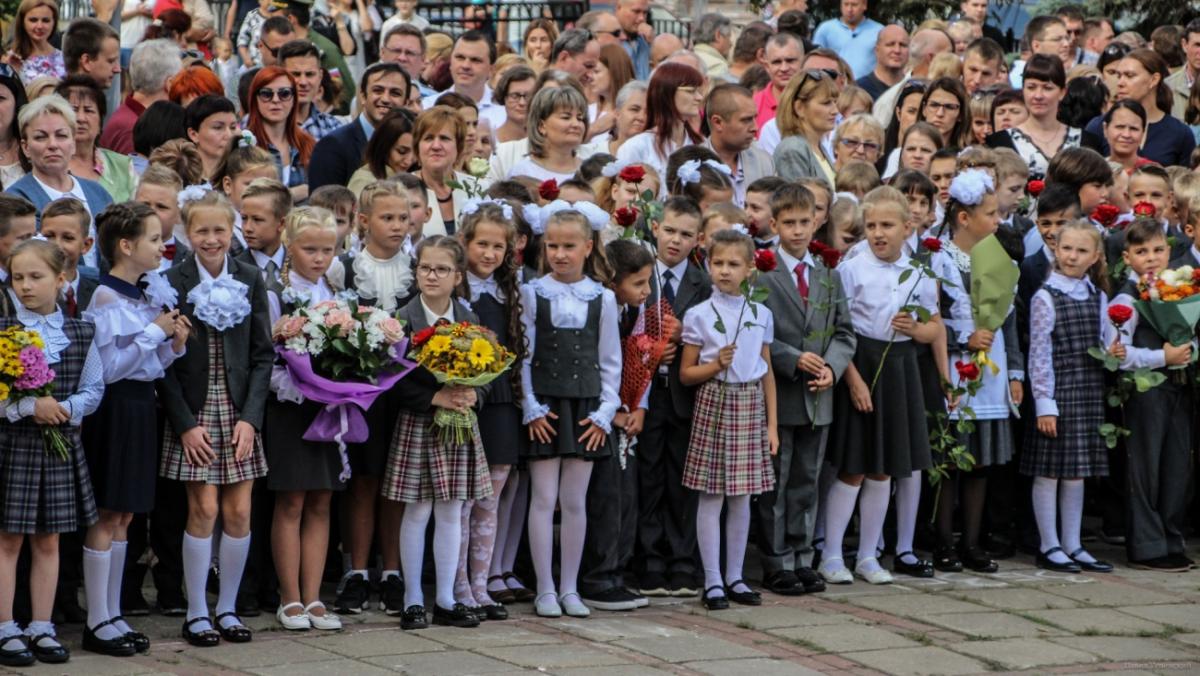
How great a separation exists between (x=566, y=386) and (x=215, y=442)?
63.1 inches

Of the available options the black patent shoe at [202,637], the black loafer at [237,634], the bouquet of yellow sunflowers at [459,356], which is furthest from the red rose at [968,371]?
the black patent shoe at [202,637]

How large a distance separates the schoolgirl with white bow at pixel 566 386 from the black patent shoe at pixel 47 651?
6.96ft

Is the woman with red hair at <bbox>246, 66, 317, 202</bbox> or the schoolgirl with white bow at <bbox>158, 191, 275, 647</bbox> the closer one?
the schoolgirl with white bow at <bbox>158, 191, 275, 647</bbox>

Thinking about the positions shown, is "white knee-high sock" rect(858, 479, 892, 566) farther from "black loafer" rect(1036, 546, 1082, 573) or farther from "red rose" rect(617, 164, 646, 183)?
"red rose" rect(617, 164, 646, 183)

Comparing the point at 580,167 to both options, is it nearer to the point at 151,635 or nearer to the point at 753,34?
the point at 151,635

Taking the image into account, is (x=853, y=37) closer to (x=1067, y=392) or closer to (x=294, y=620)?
(x=1067, y=392)

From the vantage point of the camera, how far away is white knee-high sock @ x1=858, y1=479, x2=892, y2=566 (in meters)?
9.37

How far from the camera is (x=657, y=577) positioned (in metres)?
9.02

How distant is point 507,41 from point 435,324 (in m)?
9.68

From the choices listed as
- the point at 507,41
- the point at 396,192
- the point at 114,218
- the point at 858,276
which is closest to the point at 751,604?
the point at 858,276

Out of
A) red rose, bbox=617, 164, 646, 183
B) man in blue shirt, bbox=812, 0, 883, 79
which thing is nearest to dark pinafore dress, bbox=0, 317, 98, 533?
red rose, bbox=617, 164, 646, 183

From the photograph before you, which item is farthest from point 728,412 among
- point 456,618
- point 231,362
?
point 231,362

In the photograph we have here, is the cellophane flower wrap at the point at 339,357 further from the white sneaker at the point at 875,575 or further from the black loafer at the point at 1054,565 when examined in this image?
the black loafer at the point at 1054,565

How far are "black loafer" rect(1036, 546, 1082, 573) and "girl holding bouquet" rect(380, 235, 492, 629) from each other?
332 cm
